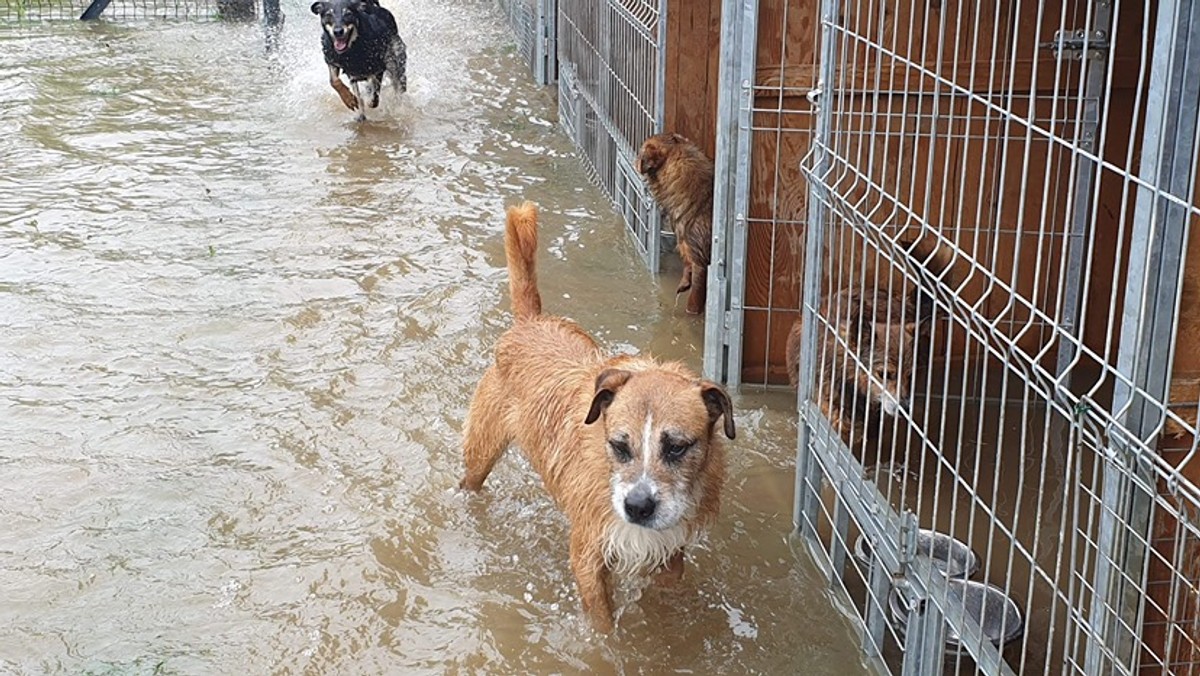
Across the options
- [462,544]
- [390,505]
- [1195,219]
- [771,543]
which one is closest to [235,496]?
[390,505]

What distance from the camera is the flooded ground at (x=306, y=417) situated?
429 centimetres

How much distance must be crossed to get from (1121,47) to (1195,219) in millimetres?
3262

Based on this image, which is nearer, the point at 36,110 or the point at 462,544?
the point at 462,544

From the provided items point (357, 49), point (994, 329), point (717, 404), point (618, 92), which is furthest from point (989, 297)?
point (357, 49)

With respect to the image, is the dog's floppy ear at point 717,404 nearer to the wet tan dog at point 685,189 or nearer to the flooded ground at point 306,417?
the flooded ground at point 306,417

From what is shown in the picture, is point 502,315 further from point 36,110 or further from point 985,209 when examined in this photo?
point 36,110

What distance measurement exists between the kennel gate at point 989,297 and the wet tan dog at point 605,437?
22.7 inches

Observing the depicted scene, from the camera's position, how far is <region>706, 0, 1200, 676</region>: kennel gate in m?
2.62

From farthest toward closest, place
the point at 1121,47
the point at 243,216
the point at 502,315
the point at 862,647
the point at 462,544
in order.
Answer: the point at 243,216 → the point at 502,315 → the point at 1121,47 → the point at 462,544 → the point at 862,647

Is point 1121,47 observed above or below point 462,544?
above

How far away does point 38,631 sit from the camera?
4.24m

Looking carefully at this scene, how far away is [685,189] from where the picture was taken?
6664 mm

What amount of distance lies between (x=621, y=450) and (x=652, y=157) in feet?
10.1

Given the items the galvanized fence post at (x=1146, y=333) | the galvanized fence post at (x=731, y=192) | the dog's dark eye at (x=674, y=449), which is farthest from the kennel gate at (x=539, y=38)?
the galvanized fence post at (x=1146, y=333)
